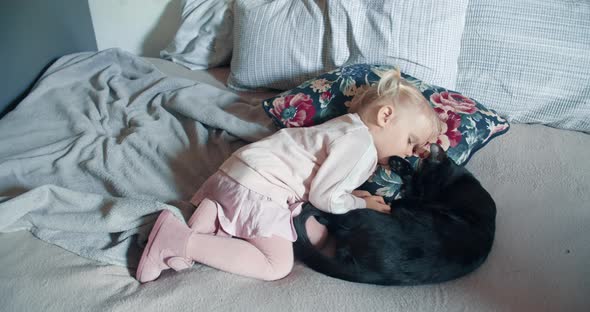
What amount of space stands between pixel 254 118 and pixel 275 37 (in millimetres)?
302

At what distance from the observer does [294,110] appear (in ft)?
4.03

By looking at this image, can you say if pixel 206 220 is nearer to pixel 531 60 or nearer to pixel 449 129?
pixel 449 129

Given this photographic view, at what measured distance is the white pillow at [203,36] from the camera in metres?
1.74

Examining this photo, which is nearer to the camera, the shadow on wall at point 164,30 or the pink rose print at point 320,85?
the pink rose print at point 320,85

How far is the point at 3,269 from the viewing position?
86cm

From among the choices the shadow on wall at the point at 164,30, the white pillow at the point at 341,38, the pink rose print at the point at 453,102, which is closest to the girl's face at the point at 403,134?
the pink rose print at the point at 453,102

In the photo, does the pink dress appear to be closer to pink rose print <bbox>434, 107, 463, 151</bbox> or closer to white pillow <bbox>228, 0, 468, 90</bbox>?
pink rose print <bbox>434, 107, 463, 151</bbox>

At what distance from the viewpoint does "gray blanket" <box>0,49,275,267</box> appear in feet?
3.10

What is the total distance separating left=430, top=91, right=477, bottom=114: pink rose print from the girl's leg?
0.59 m

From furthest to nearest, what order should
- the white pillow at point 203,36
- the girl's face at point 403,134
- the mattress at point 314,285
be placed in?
the white pillow at point 203,36, the girl's face at point 403,134, the mattress at point 314,285

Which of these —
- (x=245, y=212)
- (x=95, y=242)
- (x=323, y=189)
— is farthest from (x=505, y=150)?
(x=95, y=242)

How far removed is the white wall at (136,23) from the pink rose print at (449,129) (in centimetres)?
122

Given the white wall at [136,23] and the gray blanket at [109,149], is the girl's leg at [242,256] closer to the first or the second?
the gray blanket at [109,149]

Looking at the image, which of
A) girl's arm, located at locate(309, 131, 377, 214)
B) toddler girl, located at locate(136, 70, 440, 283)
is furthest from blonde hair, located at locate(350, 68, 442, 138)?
girl's arm, located at locate(309, 131, 377, 214)
